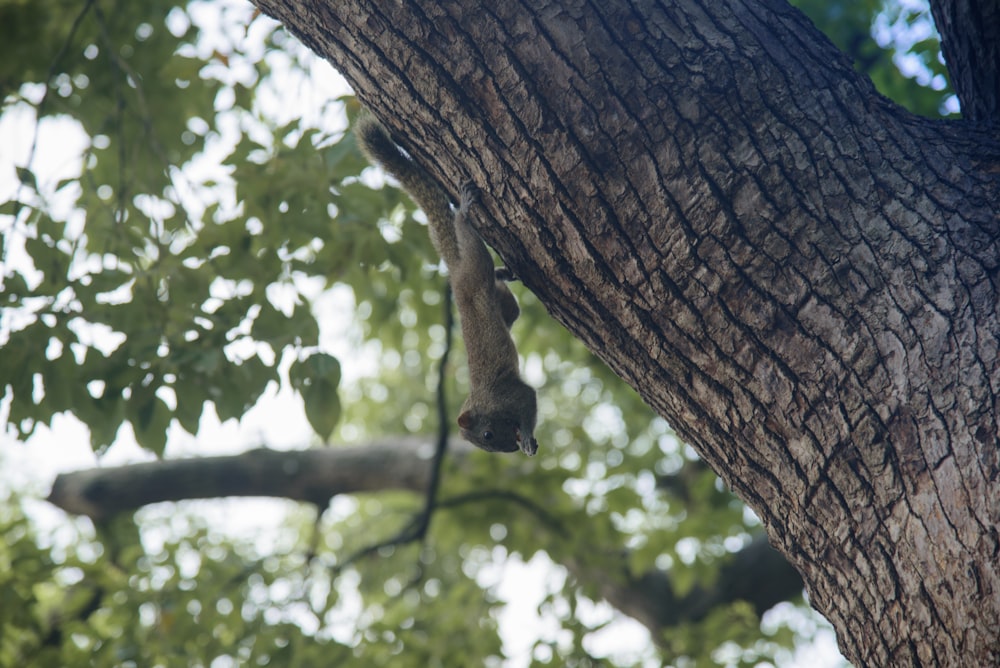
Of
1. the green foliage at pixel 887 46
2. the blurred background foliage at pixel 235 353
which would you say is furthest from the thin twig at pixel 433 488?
the green foliage at pixel 887 46

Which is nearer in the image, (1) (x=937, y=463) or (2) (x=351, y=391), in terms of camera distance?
(1) (x=937, y=463)

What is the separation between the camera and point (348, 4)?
226 cm

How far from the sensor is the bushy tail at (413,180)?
345 cm

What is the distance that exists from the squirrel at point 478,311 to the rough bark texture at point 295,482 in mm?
2040

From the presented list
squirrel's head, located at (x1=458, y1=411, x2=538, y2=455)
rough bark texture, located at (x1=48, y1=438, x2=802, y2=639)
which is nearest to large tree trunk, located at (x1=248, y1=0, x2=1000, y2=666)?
squirrel's head, located at (x1=458, y1=411, x2=538, y2=455)

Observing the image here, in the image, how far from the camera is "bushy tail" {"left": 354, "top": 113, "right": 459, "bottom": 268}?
11.3ft

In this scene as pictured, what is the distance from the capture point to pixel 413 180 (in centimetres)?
376

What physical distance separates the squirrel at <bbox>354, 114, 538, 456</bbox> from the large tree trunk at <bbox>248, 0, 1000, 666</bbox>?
1.18 metres

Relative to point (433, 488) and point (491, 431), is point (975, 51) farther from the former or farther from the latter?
point (433, 488)

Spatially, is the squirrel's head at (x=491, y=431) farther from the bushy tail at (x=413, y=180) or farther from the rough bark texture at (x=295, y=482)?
the rough bark texture at (x=295, y=482)

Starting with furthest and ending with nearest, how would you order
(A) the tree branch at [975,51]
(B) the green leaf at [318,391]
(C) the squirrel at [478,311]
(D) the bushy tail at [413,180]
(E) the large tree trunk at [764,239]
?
1. (C) the squirrel at [478,311]
2. (D) the bushy tail at [413,180]
3. (B) the green leaf at [318,391]
4. (A) the tree branch at [975,51]
5. (E) the large tree trunk at [764,239]

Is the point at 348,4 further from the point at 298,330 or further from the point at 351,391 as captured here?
the point at 351,391

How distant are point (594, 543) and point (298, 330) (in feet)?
10.6

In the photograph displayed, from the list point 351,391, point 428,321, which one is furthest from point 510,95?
point 351,391
